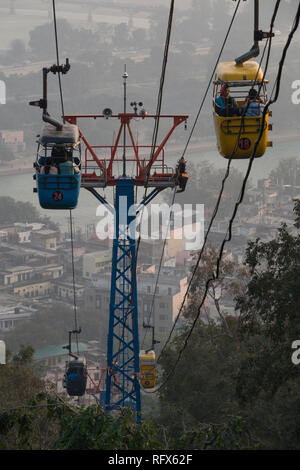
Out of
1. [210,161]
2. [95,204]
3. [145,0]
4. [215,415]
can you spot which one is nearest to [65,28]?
[145,0]

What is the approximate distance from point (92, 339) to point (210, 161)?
38.8 metres

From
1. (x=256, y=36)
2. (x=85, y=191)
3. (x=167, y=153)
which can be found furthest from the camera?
(x=167, y=153)

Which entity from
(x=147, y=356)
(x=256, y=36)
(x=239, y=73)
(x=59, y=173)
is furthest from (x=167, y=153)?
(x=256, y=36)

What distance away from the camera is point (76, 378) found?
11977 millimetres

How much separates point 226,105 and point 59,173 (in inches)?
48.8

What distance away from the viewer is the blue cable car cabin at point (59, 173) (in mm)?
8500

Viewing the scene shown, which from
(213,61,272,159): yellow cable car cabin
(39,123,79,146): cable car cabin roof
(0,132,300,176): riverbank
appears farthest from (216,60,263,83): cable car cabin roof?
(0,132,300,176): riverbank

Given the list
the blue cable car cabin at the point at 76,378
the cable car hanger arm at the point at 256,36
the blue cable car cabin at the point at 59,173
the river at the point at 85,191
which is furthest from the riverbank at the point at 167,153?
the cable car hanger arm at the point at 256,36

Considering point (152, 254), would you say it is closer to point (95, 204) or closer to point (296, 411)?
point (95, 204)

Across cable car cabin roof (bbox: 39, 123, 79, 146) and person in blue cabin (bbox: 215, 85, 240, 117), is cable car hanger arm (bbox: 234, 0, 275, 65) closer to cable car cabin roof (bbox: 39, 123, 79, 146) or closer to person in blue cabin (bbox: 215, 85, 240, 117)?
person in blue cabin (bbox: 215, 85, 240, 117)

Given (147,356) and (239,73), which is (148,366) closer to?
(147,356)

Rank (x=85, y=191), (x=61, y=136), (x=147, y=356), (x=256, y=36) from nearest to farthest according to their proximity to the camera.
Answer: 1. (x=256, y=36)
2. (x=61, y=136)
3. (x=147, y=356)
4. (x=85, y=191)

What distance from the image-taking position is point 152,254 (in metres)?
55.2

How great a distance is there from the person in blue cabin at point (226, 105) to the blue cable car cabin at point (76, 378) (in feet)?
14.3
